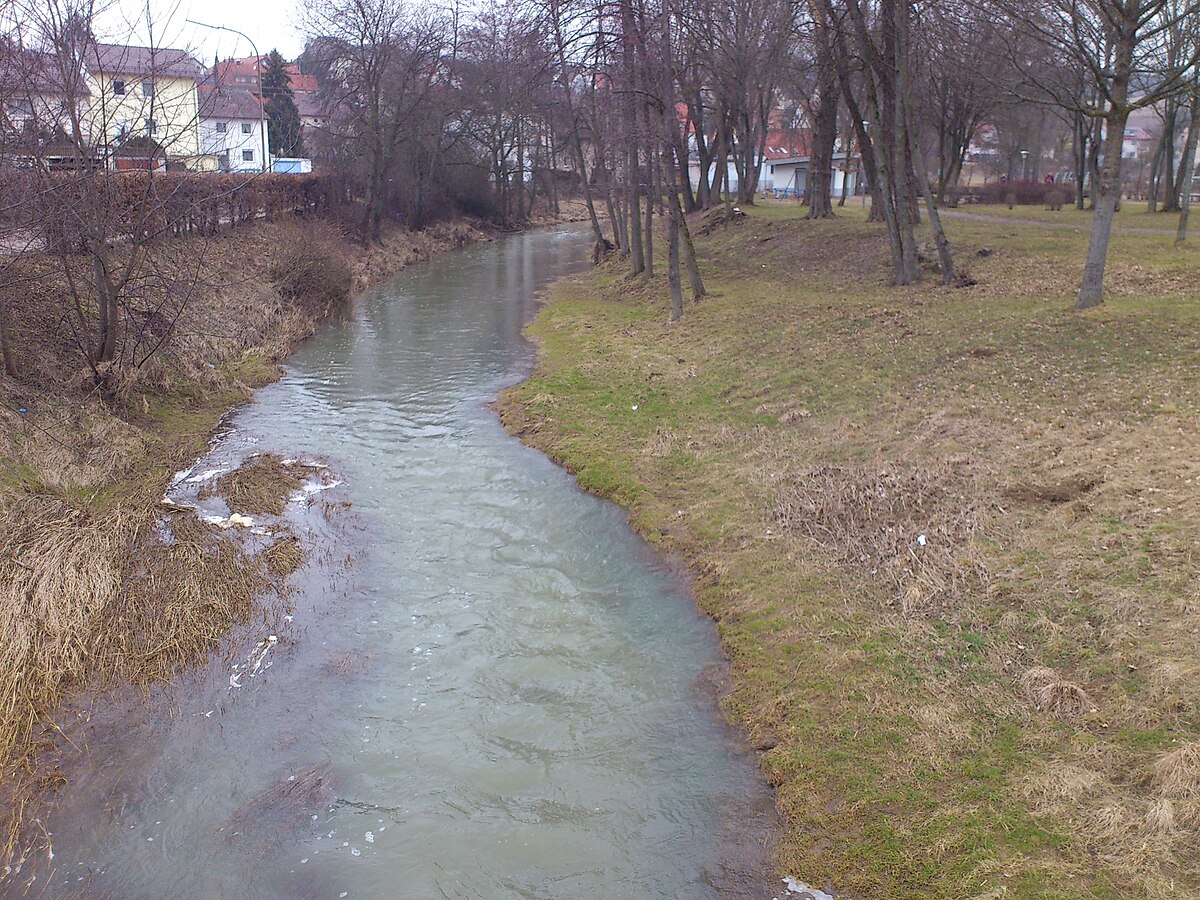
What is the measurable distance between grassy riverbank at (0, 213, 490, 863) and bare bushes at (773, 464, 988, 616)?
5651 mm

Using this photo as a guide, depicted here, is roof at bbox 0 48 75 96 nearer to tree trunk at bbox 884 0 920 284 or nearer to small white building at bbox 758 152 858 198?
tree trunk at bbox 884 0 920 284

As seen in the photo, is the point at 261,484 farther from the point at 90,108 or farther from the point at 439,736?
the point at 90,108

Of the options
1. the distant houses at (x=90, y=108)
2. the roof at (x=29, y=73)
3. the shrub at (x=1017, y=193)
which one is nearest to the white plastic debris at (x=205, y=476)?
the distant houses at (x=90, y=108)

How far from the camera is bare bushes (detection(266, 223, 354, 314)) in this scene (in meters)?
24.9

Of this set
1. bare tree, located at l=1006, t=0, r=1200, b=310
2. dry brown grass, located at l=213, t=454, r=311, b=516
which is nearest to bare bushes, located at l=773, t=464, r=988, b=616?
bare tree, located at l=1006, t=0, r=1200, b=310

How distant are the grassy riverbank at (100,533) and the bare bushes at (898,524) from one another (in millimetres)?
5651

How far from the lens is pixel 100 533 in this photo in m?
9.77

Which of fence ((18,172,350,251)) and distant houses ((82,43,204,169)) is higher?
distant houses ((82,43,204,169))

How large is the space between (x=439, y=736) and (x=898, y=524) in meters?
4.92

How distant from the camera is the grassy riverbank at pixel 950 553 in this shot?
5.70 m

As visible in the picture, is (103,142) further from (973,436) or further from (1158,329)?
(1158,329)

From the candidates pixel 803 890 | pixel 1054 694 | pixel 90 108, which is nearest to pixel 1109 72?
pixel 1054 694

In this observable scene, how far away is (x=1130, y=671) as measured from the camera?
21.5 ft

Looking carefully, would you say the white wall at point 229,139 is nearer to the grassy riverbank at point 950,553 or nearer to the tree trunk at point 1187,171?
the grassy riverbank at point 950,553
